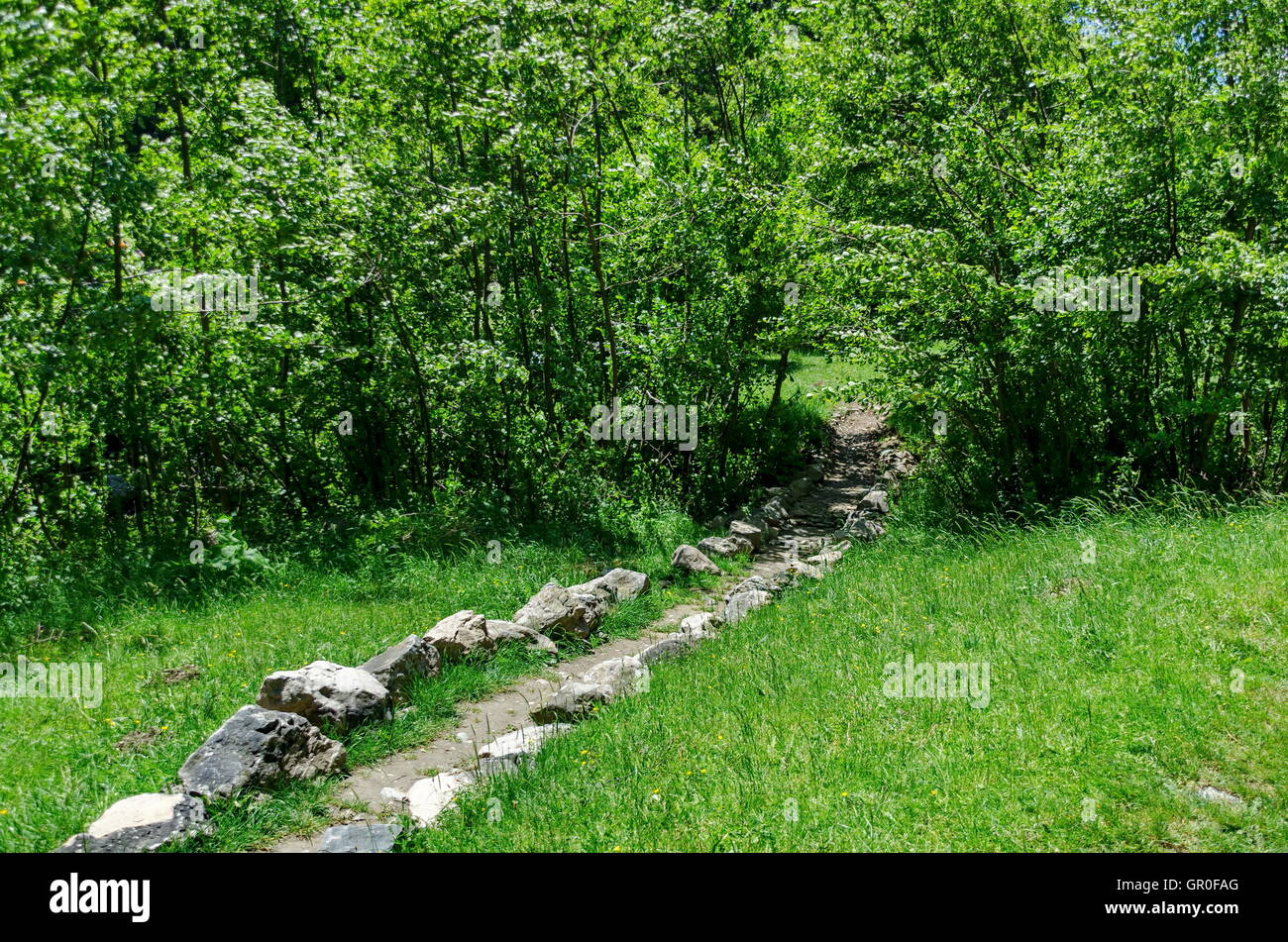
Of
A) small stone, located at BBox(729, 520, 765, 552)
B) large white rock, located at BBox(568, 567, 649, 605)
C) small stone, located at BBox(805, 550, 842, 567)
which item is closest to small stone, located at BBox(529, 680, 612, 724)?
large white rock, located at BBox(568, 567, 649, 605)

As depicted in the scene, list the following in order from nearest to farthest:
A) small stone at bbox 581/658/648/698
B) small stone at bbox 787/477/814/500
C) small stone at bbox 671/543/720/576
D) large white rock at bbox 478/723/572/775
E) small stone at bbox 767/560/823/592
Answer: large white rock at bbox 478/723/572/775 < small stone at bbox 581/658/648/698 < small stone at bbox 767/560/823/592 < small stone at bbox 671/543/720/576 < small stone at bbox 787/477/814/500

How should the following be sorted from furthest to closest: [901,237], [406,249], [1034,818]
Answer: [406,249], [901,237], [1034,818]

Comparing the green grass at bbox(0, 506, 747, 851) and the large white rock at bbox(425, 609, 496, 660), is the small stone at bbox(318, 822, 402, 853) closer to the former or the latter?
the green grass at bbox(0, 506, 747, 851)

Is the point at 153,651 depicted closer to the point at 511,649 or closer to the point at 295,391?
the point at 511,649

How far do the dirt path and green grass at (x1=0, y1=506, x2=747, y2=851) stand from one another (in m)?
0.15

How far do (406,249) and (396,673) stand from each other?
22.6ft

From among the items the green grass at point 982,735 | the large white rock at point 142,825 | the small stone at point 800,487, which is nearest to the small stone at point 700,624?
the green grass at point 982,735

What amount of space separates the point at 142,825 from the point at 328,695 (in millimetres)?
1807

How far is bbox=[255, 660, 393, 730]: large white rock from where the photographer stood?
6297 mm

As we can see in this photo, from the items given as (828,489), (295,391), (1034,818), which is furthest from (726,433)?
(1034,818)

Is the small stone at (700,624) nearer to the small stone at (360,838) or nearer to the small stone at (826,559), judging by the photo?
the small stone at (826,559)

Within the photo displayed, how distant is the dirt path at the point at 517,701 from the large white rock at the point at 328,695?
0.44 m

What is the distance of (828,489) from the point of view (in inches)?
680

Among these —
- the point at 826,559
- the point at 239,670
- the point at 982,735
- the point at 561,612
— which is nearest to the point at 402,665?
the point at 239,670
